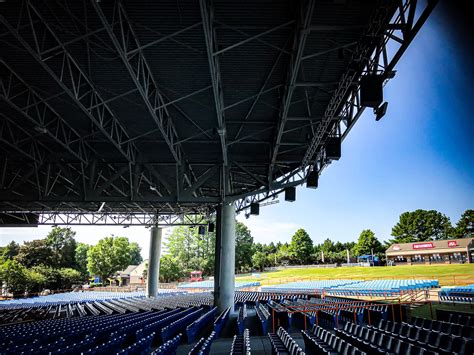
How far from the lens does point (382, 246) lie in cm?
8719

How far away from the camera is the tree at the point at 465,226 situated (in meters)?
77.6

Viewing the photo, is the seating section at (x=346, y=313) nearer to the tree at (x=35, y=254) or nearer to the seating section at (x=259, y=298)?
the seating section at (x=259, y=298)

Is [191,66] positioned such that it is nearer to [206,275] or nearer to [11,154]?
[11,154]

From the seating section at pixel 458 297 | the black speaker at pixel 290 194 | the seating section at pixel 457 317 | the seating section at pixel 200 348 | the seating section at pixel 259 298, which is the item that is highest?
the black speaker at pixel 290 194

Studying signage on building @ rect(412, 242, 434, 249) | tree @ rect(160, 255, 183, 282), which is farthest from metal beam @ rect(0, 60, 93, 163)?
signage on building @ rect(412, 242, 434, 249)

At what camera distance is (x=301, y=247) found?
298 ft

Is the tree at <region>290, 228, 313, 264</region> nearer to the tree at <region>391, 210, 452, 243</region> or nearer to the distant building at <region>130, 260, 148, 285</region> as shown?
the tree at <region>391, 210, 452, 243</region>

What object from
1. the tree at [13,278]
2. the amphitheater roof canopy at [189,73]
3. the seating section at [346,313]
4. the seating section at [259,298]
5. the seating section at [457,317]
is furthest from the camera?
the tree at [13,278]

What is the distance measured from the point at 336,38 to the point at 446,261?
66.6 metres

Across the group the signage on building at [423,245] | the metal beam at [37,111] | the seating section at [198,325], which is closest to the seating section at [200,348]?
the seating section at [198,325]

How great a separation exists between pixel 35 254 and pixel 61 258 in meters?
6.78

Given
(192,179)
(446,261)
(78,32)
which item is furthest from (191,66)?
(446,261)

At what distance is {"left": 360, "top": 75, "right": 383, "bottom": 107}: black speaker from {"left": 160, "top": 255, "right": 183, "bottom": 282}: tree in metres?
66.3

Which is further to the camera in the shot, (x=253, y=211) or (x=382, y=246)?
(x=382, y=246)
